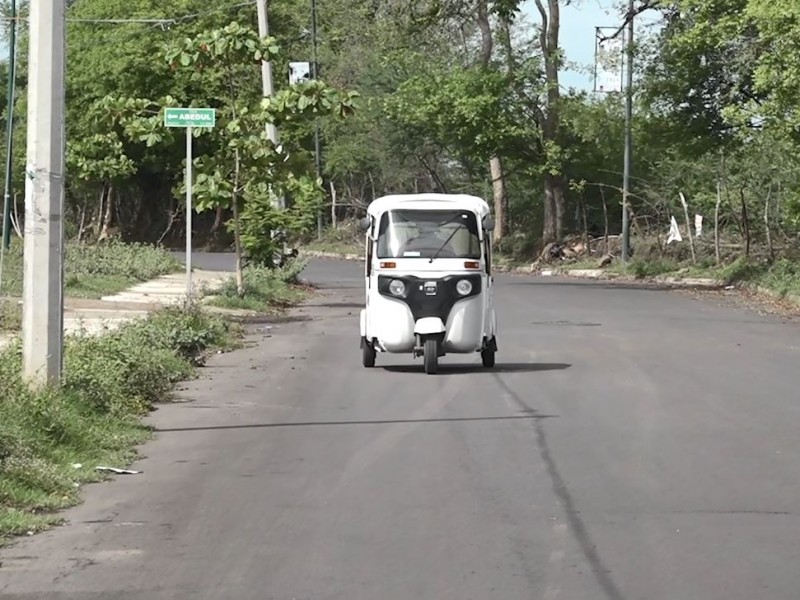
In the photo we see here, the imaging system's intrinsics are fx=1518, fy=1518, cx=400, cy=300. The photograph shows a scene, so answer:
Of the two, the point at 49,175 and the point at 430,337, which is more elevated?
the point at 49,175

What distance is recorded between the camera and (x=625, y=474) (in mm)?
10453

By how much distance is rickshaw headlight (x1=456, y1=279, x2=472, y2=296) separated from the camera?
1697cm

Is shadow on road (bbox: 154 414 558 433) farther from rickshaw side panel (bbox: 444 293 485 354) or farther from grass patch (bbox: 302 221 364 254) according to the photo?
grass patch (bbox: 302 221 364 254)

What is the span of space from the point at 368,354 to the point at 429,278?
1411 mm

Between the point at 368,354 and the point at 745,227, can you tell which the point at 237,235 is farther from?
the point at 745,227

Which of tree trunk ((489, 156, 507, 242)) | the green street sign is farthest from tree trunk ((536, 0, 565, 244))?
the green street sign

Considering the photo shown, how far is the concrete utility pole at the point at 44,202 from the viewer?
12.2 meters

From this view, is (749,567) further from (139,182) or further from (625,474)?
(139,182)

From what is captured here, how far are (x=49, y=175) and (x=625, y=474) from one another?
523cm

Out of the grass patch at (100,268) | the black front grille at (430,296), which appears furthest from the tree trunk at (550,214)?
the black front grille at (430,296)

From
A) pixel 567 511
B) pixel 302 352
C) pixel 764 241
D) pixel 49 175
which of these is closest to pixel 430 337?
pixel 302 352

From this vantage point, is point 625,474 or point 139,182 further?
point 139,182

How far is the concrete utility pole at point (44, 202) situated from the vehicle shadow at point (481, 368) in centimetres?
587

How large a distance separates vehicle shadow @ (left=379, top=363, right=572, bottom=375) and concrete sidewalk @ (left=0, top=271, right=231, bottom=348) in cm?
345
